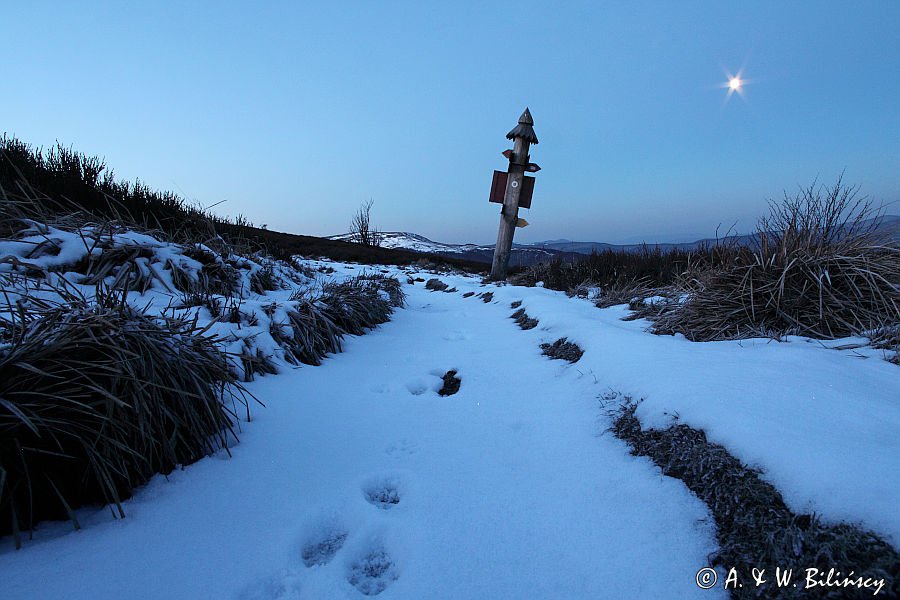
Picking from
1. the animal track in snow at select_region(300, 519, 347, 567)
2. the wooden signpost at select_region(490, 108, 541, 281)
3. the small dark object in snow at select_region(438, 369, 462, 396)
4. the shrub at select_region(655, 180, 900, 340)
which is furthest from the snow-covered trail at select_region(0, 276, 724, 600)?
the wooden signpost at select_region(490, 108, 541, 281)

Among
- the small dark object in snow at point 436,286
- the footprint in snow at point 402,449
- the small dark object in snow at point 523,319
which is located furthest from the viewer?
the small dark object in snow at point 436,286

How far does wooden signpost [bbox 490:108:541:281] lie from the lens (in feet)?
25.3

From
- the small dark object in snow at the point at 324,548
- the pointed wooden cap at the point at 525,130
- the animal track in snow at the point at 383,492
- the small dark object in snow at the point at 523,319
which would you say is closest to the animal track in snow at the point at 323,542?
the small dark object in snow at the point at 324,548

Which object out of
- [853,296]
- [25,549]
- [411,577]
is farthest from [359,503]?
[853,296]

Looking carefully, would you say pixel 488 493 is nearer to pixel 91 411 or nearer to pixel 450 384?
pixel 450 384

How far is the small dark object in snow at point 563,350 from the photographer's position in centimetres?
234

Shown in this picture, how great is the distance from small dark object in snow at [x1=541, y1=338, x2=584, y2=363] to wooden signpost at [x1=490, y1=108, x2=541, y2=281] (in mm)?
5484

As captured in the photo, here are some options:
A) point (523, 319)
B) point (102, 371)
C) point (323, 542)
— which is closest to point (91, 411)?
point (102, 371)

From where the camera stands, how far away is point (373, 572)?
3.19 ft

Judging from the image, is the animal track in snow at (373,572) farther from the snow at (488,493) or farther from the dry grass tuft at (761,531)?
the dry grass tuft at (761,531)

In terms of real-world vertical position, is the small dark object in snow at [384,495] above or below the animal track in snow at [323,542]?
above

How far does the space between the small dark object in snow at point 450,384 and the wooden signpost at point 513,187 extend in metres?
5.87

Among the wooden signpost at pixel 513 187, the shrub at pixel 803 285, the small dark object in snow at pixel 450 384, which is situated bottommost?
the small dark object in snow at pixel 450 384

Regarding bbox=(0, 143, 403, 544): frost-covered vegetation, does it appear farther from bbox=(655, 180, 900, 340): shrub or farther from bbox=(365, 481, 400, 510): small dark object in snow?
bbox=(655, 180, 900, 340): shrub
